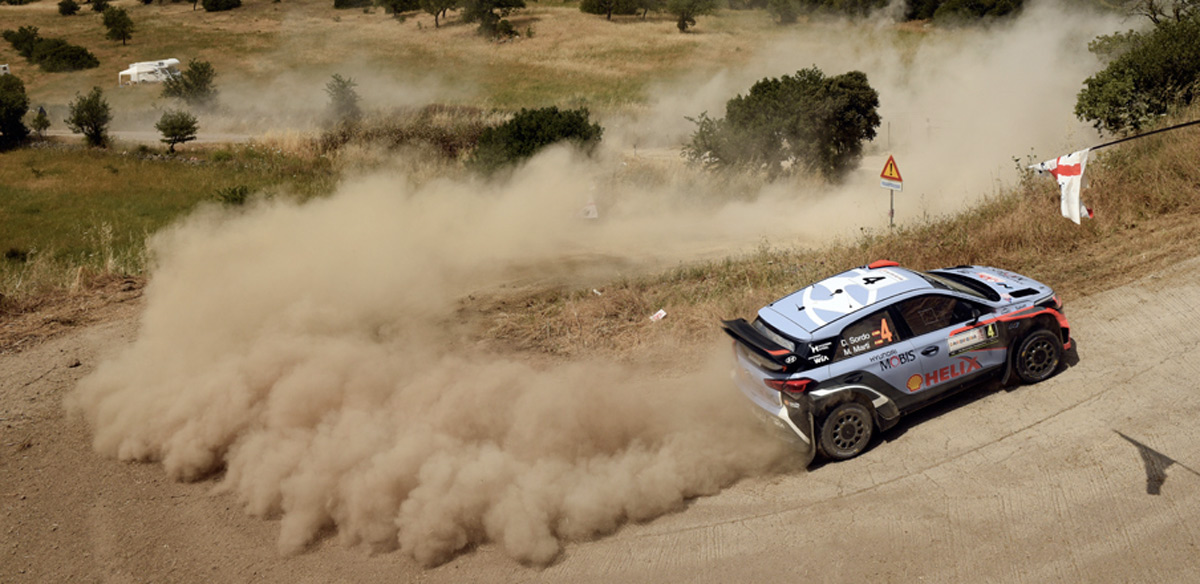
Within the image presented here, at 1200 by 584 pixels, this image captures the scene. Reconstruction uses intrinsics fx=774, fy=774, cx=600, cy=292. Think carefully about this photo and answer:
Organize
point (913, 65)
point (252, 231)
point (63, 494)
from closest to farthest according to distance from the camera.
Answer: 1. point (63, 494)
2. point (252, 231)
3. point (913, 65)

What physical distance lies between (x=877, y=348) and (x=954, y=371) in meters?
1.11

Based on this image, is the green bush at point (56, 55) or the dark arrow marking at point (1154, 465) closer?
the dark arrow marking at point (1154, 465)

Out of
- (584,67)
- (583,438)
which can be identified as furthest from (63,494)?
(584,67)

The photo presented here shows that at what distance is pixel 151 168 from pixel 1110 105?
32.7 m

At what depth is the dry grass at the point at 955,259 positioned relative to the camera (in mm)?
12031

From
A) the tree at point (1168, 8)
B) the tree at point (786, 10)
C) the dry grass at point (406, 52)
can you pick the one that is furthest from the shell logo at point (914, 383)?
the tree at point (786, 10)

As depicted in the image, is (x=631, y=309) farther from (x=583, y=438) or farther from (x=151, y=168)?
(x=151, y=168)

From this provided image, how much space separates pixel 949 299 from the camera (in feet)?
28.8

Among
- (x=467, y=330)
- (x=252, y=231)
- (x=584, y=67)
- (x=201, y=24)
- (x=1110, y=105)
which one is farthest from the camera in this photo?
(x=201, y=24)

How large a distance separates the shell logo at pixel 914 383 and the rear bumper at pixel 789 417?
1.30 meters

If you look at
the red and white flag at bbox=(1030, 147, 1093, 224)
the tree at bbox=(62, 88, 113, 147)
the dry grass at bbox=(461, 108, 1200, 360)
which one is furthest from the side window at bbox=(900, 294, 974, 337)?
the tree at bbox=(62, 88, 113, 147)

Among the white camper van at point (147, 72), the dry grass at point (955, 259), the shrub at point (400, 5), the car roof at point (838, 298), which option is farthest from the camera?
the shrub at point (400, 5)

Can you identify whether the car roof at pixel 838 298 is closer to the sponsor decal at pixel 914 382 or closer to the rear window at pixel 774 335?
the rear window at pixel 774 335

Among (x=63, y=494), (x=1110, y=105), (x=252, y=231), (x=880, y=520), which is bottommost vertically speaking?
(x=63, y=494)
